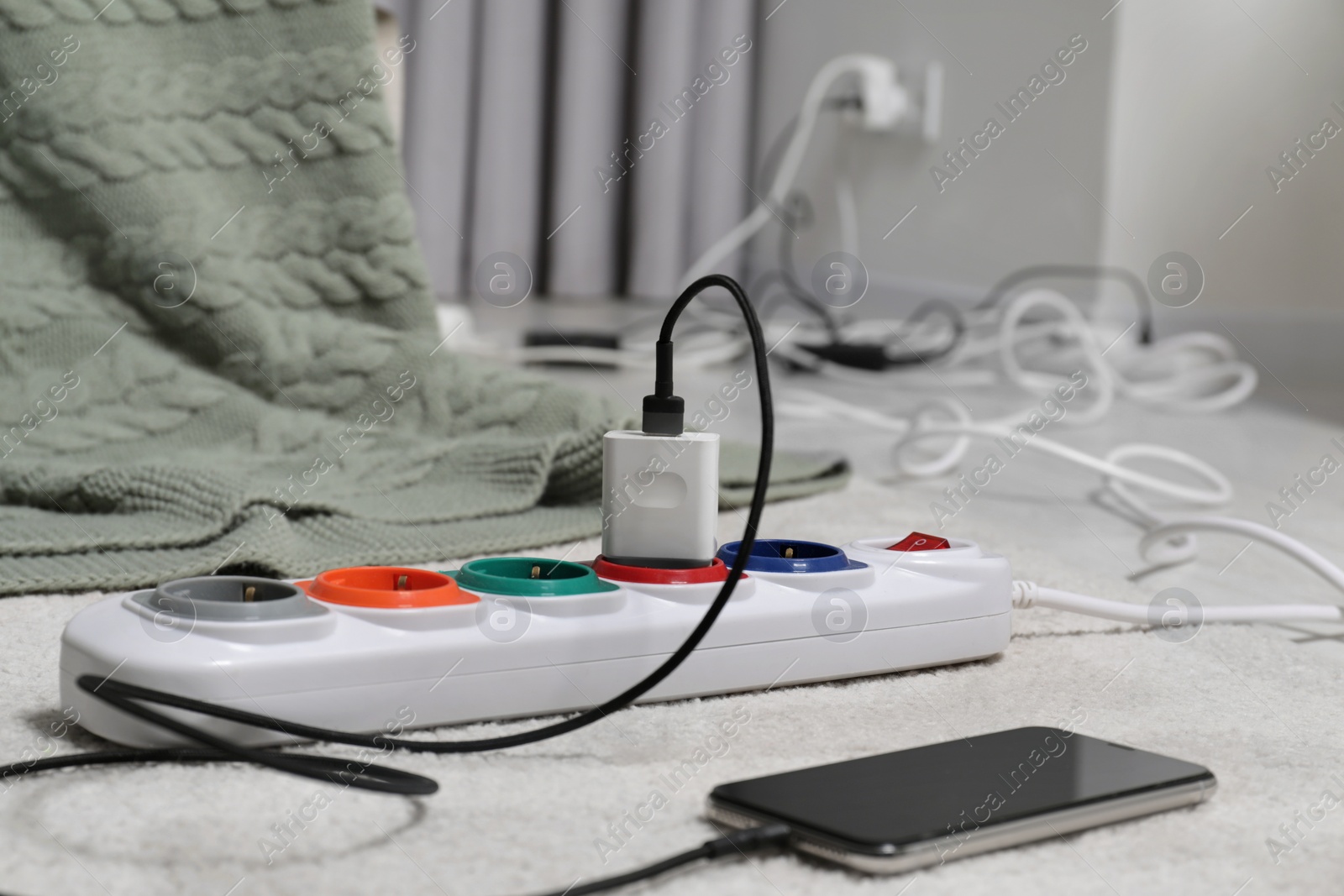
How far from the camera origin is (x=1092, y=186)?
1817 mm

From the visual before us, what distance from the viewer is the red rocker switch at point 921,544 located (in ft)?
1.78

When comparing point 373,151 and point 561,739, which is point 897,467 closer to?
point 373,151

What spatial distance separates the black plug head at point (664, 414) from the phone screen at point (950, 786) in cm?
14

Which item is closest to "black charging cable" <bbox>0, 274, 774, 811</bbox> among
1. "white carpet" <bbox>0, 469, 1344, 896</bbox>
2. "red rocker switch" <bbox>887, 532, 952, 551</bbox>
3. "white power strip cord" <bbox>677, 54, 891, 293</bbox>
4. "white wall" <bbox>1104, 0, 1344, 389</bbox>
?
"white carpet" <bbox>0, 469, 1344, 896</bbox>

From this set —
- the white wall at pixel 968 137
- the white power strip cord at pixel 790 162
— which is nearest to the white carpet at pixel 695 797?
the white wall at pixel 968 137

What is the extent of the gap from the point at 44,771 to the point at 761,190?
2.70m

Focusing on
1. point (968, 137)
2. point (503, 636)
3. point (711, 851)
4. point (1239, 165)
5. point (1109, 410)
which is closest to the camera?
point (711, 851)

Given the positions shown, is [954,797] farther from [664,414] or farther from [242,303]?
[242,303]

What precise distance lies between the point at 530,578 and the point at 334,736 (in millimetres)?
111

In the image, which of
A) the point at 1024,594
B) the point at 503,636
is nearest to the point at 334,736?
the point at 503,636

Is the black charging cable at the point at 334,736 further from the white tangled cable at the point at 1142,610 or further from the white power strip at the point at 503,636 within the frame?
the white tangled cable at the point at 1142,610

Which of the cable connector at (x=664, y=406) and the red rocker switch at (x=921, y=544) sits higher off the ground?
the cable connector at (x=664, y=406)

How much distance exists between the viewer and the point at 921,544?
0.55 meters

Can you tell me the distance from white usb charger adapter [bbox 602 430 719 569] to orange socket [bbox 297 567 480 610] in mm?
66
